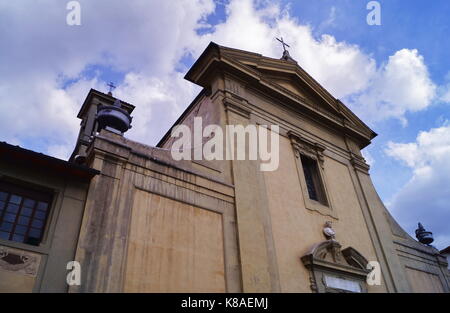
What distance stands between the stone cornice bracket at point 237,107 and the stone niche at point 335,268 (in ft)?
12.5

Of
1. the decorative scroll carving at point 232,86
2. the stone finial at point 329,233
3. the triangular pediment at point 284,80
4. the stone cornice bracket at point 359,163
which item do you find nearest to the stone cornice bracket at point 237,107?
the decorative scroll carving at point 232,86

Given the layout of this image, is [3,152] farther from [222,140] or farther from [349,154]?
[349,154]

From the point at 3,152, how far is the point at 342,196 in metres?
8.99

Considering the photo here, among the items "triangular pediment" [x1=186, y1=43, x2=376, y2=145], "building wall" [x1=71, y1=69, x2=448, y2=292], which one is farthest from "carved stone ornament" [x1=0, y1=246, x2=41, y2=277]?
"triangular pediment" [x1=186, y1=43, x2=376, y2=145]

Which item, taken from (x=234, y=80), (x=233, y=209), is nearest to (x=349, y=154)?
(x=234, y=80)

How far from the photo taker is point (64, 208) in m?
6.11

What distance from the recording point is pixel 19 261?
5.37 metres

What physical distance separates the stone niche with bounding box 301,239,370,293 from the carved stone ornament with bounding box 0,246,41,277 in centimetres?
547

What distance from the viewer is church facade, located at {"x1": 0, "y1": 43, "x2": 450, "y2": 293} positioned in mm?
5914

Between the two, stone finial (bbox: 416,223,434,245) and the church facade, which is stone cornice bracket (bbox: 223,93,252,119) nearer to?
the church facade

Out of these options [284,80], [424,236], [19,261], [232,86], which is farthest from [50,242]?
[424,236]

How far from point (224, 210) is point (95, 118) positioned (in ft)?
13.0

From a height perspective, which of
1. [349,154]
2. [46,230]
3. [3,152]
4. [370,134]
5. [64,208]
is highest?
[370,134]

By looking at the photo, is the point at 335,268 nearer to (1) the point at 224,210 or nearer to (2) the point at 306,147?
(1) the point at 224,210
